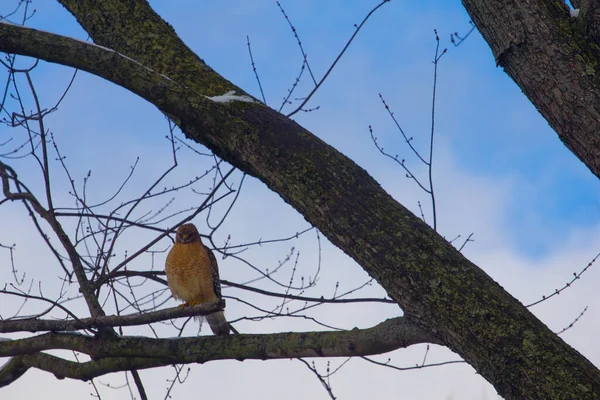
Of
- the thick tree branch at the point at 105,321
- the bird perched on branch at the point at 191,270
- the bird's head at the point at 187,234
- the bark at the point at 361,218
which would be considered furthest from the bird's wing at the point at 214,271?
the bark at the point at 361,218

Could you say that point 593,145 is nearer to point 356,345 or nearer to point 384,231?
point 384,231

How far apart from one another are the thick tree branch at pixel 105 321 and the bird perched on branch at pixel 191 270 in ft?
4.72

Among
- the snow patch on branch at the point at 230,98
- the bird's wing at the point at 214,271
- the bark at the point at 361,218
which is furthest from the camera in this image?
the bird's wing at the point at 214,271

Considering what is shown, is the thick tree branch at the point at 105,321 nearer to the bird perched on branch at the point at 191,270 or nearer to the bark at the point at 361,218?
the bark at the point at 361,218

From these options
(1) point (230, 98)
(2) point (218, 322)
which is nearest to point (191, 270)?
(2) point (218, 322)

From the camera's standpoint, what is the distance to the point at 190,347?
349 centimetres

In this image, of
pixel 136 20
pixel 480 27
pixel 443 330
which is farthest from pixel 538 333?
pixel 136 20

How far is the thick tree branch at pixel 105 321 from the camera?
344 centimetres

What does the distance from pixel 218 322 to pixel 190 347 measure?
1087mm

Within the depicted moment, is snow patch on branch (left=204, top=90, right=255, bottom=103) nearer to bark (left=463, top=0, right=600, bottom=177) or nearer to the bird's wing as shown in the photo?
bark (left=463, top=0, right=600, bottom=177)

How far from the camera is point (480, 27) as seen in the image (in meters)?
3.05

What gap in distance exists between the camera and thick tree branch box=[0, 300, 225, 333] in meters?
3.44

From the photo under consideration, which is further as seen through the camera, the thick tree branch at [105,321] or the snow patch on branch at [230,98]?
the thick tree branch at [105,321]

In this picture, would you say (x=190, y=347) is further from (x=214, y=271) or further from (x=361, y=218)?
(x=214, y=271)
